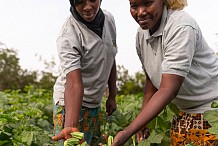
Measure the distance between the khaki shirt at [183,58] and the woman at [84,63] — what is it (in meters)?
0.36

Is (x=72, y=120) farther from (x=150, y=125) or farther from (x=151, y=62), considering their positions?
(x=150, y=125)

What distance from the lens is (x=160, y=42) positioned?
3668mm

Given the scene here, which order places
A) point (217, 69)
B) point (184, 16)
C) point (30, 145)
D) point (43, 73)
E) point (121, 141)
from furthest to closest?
1. point (43, 73)
2. point (30, 145)
3. point (217, 69)
4. point (184, 16)
5. point (121, 141)

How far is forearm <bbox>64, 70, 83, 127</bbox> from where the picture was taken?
11.8 feet

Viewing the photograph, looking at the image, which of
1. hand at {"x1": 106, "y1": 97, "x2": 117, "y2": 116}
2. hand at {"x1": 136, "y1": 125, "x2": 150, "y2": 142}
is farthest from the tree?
hand at {"x1": 136, "y1": 125, "x2": 150, "y2": 142}

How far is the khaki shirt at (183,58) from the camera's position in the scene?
343cm

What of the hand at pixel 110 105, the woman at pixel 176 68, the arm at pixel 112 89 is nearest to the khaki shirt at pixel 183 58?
the woman at pixel 176 68

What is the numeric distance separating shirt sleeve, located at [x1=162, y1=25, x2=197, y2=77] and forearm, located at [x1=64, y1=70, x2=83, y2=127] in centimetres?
61

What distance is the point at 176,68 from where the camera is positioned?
134 inches

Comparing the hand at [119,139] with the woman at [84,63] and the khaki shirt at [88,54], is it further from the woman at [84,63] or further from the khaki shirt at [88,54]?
the khaki shirt at [88,54]

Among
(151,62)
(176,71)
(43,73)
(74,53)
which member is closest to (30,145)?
(74,53)

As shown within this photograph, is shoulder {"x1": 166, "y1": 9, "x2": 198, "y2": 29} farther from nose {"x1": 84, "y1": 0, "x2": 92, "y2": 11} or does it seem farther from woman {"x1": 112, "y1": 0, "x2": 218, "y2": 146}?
nose {"x1": 84, "y1": 0, "x2": 92, "y2": 11}

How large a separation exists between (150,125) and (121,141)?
1.17 meters

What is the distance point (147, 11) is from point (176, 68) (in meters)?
0.40
